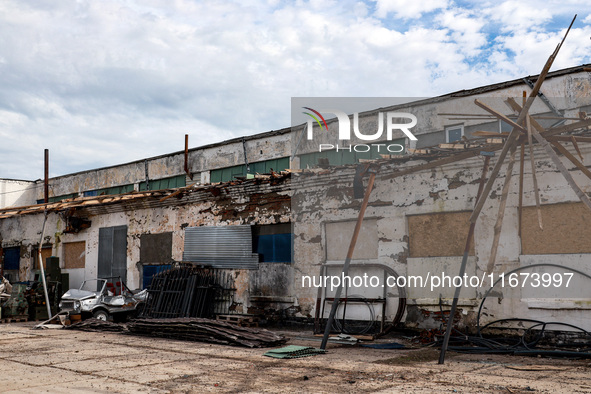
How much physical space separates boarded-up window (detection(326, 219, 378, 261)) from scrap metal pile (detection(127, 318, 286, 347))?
2.59 meters

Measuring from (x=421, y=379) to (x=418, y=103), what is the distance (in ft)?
39.8

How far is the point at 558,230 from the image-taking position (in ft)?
32.1

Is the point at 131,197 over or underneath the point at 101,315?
over

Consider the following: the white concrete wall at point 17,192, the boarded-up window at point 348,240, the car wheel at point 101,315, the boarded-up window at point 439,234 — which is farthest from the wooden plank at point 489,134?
the white concrete wall at point 17,192

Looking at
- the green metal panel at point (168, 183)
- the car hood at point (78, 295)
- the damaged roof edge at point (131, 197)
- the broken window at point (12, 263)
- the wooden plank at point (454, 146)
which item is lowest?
the car hood at point (78, 295)

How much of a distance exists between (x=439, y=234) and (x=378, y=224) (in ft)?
4.68

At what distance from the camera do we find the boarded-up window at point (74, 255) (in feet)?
59.8

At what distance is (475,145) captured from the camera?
927 cm

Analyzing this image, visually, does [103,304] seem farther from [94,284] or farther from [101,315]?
[94,284]

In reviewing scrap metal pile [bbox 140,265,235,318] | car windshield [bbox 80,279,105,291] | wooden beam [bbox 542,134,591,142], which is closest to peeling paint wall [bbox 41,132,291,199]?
car windshield [bbox 80,279,105,291]

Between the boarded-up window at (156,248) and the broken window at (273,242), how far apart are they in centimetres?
307

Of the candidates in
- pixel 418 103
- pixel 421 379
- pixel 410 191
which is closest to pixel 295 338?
pixel 410 191

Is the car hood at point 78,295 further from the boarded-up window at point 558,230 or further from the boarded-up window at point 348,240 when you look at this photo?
the boarded-up window at point 558,230

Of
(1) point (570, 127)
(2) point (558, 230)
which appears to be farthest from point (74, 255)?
(1) point (570, 127)
